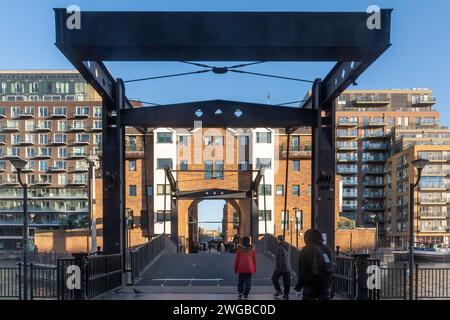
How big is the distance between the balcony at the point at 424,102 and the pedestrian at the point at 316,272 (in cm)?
11315

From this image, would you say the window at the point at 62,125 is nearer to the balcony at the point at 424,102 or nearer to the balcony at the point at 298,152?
the balcony at the point at 298,152

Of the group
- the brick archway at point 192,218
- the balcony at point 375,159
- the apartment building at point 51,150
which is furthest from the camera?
the balcony at point 375,159

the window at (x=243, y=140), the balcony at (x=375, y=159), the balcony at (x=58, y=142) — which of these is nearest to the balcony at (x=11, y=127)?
the balcony at (x=58, y=142)

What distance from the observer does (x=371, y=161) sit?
331 feet

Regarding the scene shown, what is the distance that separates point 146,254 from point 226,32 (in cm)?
1088

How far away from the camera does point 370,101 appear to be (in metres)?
110

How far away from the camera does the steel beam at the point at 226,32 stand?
368 inches

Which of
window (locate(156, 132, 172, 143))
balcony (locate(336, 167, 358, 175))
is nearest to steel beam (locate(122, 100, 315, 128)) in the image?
window (locate(156, 132, 172, 143))

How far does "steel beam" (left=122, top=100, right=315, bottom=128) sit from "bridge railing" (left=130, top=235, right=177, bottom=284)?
153 inches

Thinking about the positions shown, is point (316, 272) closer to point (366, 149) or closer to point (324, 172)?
point (324, 172)

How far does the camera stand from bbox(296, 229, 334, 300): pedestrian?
250 inches

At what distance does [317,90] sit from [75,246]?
49272 mm

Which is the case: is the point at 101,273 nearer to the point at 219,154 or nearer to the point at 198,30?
the point at 198,30
